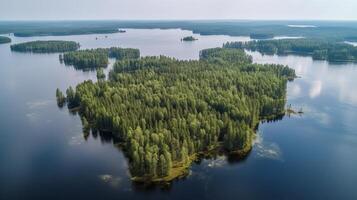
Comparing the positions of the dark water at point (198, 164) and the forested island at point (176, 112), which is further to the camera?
the forested island at point (176, 112)

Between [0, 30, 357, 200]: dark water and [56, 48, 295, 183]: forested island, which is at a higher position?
[56, 48, 295, 183]: forested island

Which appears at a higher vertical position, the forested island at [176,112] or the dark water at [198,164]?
the forested island at [176,112]

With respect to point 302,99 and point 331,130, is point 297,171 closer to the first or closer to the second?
point 331,130

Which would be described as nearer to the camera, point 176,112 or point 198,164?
point 198,164

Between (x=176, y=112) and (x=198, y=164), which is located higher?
(x=176, y=112)

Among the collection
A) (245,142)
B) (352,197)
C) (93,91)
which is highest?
(93,91)

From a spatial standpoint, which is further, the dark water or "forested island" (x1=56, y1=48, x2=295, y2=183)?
"forested island" (x1=56, y1=48, x2=295, y2=183)

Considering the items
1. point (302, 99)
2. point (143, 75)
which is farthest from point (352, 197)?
point (143, 75)

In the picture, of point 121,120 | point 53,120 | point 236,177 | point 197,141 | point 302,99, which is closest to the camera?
point 236,177
